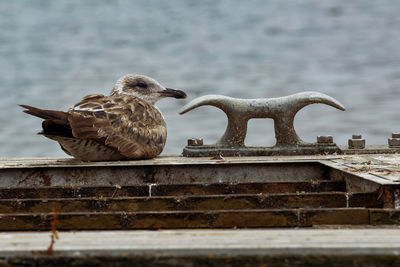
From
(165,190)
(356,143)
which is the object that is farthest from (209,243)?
(356,143)

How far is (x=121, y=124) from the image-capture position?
5.82 metres

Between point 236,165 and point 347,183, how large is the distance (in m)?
0.96

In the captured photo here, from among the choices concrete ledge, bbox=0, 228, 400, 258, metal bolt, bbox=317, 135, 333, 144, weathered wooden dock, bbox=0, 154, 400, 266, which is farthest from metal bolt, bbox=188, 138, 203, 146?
concrete ledge, bbox=0, 228, 400, 258

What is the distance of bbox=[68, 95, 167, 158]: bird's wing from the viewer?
556 cm

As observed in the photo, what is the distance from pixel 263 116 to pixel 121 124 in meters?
1.56

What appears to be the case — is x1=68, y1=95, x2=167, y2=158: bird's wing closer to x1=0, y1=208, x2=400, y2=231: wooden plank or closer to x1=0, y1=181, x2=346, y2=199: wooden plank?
x1=0, y1=181, x2=346, y2=199: wooden plank

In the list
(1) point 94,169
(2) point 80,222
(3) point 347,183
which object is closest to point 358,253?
(2) point 80,222

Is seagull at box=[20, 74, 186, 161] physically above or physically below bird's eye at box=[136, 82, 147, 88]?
below

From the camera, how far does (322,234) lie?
2365 millimetres

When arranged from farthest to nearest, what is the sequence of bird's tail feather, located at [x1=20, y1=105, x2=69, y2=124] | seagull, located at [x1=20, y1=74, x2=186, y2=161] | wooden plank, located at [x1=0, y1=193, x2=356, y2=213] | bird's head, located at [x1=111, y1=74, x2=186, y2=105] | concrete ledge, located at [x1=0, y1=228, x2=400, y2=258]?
bird's head, located at [x1=111, y1=74, x2=186, y2=105]
seagull, located at [x1=20, y1=74, x2=186, y2=161]
bird's tail feather, located at [x1=20, y1=105, x2=69, y2=124]
wooden plank, located at [x1=0, y1=193, x2=356, y2=213]
concrete ledge, located at [x1=0, y1=228, x2=400, y2=258]

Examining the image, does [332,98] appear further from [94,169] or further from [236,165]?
[94,169]

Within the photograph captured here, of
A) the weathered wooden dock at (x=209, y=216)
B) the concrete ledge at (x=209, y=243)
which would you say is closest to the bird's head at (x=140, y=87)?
the weathered wooden dock at (x=209, y=216)

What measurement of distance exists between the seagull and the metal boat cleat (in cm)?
49

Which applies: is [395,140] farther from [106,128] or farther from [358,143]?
[106,128]
